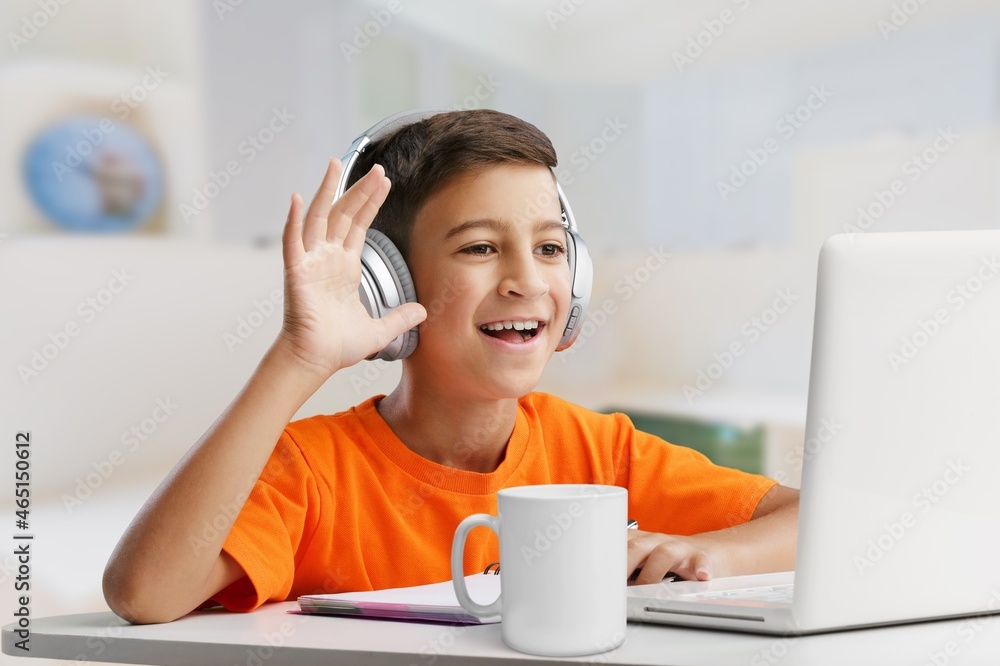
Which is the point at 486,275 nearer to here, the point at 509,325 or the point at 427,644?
the point at 509,325

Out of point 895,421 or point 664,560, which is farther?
point 664,560

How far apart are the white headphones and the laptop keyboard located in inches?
17.9

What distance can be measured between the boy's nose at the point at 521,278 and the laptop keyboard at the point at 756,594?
18.2 inches

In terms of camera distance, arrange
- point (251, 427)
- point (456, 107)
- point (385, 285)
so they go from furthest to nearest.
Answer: point (456, 107) → point (385, 285) → point (251, 427)

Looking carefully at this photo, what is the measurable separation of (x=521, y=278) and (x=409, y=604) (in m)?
0.49

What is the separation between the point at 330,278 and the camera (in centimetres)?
92

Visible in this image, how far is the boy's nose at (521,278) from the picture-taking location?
3.62 ft

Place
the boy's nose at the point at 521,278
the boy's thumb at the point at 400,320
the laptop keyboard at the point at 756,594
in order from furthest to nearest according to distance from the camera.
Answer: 1. the boy's nose at the point at 521,278
2. the boy's thumb at the point at 400,320
3. the laptop keyboard at the point at 756,594

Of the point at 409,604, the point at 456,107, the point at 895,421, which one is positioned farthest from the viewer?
the point at 456,107

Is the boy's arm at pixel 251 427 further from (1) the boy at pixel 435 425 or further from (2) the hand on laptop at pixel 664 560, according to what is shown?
(2) the hand on laptop at pixel 664 560

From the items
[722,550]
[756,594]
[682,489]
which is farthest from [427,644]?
[682,489]

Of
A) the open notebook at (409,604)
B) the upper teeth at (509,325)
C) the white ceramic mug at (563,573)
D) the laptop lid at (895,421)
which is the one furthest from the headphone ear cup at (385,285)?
the laptop lid at (895,421)

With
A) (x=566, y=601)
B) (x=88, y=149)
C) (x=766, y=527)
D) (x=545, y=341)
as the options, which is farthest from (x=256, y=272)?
(x=566, y=601)

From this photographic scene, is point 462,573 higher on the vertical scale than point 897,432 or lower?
lower
